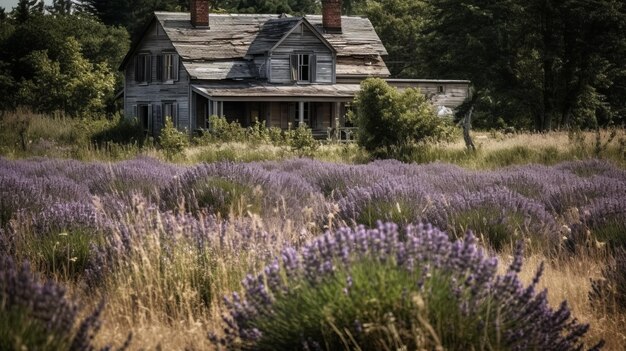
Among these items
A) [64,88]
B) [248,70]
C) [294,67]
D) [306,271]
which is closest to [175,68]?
[248,70]

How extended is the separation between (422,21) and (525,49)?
79.0 ft

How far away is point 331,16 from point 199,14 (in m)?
7.23

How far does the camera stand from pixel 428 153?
21000 millimetres

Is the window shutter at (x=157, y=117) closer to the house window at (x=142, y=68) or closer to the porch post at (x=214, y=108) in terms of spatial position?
the house window at (x=142, y=68)

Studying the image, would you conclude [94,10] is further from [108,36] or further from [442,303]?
[442,303]

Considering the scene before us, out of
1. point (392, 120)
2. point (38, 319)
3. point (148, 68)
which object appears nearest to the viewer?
point (38, 319)

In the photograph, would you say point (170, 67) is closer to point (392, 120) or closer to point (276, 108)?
point (276, 108)

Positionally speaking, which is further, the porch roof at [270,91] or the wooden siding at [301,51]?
the wooden siding at [301,51]

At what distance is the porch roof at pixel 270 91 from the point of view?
37156 mm

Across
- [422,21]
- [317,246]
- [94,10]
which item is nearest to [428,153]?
[317,246]

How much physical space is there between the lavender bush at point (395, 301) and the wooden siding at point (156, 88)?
35.7 m

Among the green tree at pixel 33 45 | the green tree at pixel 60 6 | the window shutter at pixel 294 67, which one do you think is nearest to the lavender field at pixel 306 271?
the window shutter at pixel 294 67

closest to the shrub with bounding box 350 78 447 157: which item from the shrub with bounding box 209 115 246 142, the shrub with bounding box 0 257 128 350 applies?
the shrub with bounding box 209 115 246 142

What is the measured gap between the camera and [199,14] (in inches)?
1585
